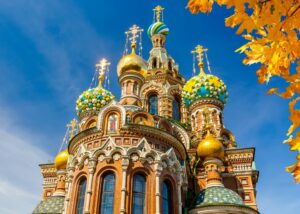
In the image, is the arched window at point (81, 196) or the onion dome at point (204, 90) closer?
the arched window at point (81, 196)

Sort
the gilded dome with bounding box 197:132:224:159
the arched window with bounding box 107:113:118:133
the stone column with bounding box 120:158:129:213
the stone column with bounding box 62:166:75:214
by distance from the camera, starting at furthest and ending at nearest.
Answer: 1. the gilded dome with bounding box 197:132:224:159
2. the arched window with bounding box 107:113:118:133
3. the stone column with bounding box 62:166:75:214
4. the stone column with bounding box 120:158:129:213

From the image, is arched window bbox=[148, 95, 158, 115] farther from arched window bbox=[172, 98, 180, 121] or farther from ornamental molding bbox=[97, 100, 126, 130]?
ornamental molding bbox=[97, 100, 126, 130]

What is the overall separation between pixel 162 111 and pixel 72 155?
7665 mm

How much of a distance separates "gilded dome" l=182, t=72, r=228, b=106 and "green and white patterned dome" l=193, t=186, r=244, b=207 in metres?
6.87

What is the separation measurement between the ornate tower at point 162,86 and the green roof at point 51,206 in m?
7.44

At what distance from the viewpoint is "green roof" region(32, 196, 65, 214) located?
13242 mm

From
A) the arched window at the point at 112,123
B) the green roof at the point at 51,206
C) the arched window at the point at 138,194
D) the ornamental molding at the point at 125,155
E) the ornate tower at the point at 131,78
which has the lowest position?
the arched window at the point at 138,194

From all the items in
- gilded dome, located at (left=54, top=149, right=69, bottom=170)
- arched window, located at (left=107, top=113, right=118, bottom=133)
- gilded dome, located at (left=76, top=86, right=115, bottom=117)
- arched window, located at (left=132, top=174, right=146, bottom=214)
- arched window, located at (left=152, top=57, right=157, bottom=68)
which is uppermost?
arched window, located at (left=152, top=57, right=157, bottom=68)

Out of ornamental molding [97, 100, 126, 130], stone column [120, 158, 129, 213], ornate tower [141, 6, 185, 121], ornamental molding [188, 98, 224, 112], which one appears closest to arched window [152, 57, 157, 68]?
ornate tower [141, 6, 185, 121]

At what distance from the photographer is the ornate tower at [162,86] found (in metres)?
19.5

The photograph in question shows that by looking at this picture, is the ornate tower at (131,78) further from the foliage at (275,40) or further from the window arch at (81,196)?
the foliage at (275,40)

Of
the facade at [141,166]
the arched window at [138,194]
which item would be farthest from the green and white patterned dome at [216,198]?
the arched window at [138,194]

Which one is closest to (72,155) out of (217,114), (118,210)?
(118,210)

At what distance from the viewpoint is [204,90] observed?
1844 centimetres
